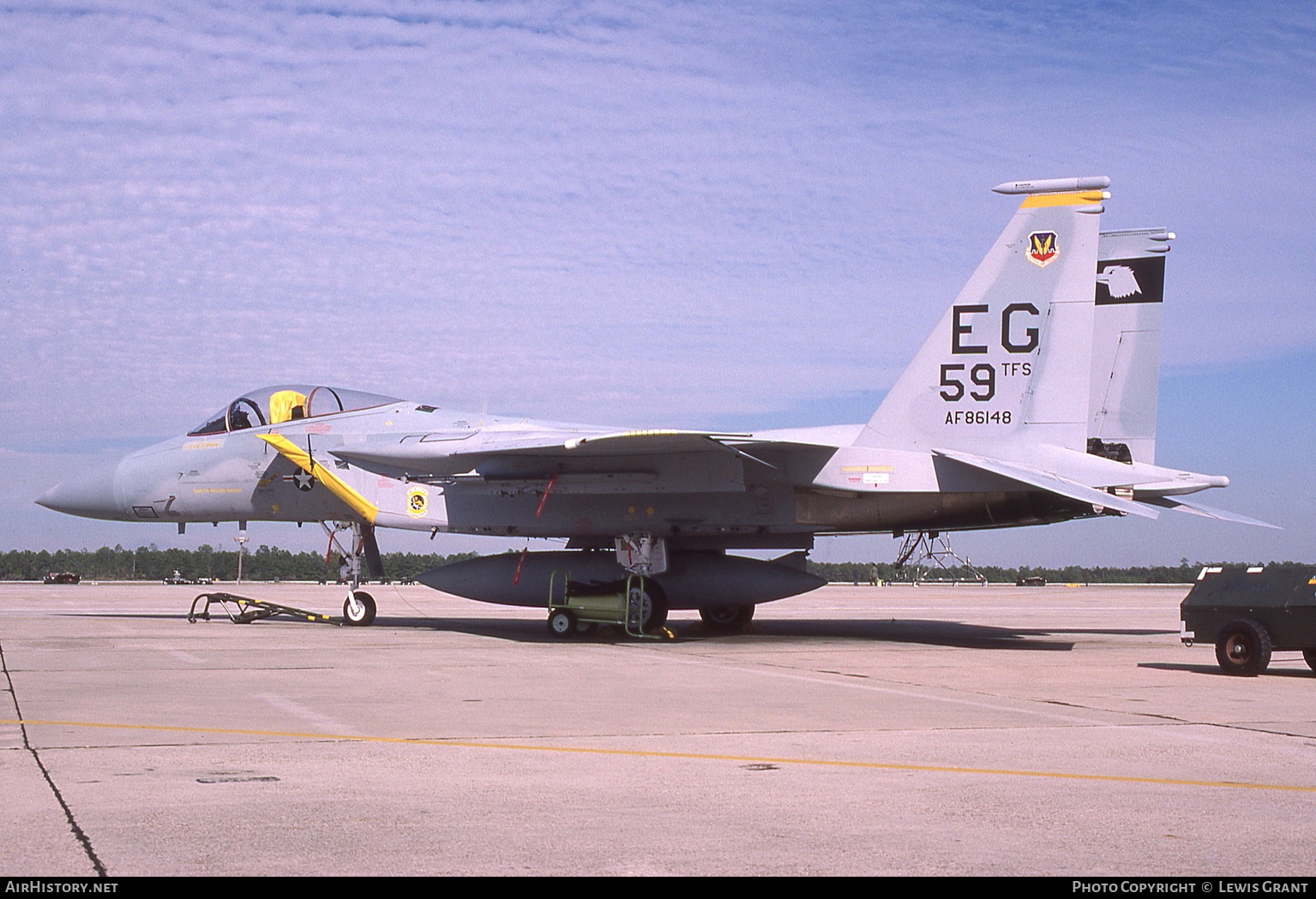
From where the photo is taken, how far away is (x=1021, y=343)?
1650 cm

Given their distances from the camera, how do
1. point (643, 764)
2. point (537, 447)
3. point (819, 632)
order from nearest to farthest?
point (643, 764) → point (537, 447) → point (819, 632)

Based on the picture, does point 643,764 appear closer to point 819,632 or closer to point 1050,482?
point 1050,482

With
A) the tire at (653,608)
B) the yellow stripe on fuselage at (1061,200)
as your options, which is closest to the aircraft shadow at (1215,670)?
the yellow stripe on fuselage at (1061,200)

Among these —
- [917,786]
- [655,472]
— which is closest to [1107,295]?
[655,472]

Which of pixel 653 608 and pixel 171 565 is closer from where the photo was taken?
pixel 653 608

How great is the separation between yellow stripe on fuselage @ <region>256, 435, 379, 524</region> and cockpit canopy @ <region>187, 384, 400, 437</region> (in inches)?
25.8

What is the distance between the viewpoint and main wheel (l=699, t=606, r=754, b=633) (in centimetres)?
1953

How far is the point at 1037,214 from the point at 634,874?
14148mm

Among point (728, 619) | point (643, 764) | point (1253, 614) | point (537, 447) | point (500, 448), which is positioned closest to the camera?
point (643, 764)

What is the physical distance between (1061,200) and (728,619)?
331 inches

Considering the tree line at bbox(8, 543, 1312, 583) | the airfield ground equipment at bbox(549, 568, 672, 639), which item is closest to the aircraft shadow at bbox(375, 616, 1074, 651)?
the airfield ground equipment at bbox(549, 568, 672, 639)

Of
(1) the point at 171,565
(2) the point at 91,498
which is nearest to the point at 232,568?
(1) the point at 171,565

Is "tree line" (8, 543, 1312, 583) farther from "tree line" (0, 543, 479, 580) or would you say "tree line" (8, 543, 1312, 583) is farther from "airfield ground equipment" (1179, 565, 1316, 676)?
"airfield ground equipment" (1179, 565, 1316, 676)

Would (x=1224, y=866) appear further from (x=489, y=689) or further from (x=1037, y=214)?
(x=1037, y=214)
